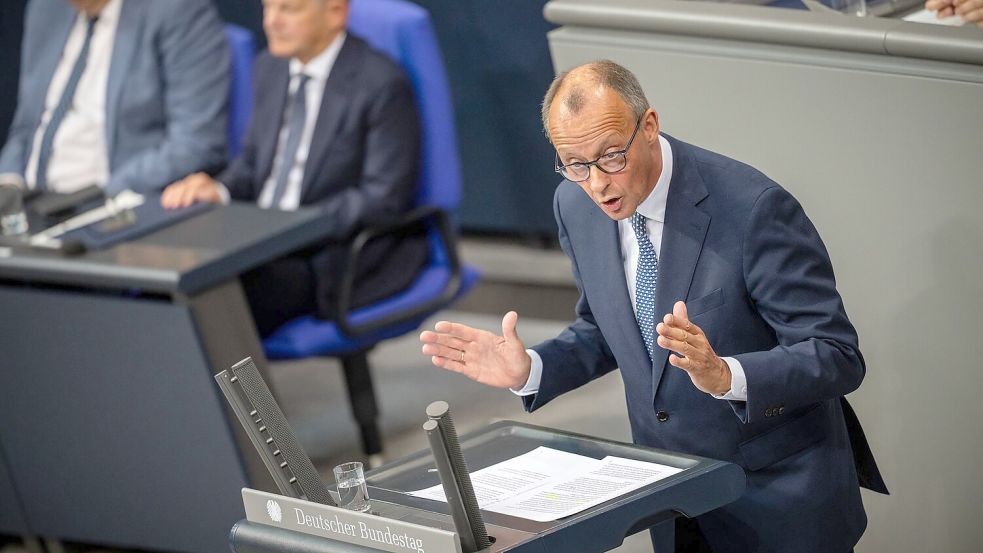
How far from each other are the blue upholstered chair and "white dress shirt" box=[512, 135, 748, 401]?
1.91m

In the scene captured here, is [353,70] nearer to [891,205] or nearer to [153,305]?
[153,305]

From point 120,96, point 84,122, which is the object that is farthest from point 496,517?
point 84,122

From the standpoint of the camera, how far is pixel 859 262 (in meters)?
2.55

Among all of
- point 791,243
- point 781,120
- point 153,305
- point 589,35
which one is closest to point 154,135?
point 153,305

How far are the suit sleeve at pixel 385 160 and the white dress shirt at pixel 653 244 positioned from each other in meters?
2.03

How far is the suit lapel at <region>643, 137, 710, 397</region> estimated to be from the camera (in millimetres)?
2219

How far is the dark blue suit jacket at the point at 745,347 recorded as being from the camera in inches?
83.8

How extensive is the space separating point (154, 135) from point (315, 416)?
1.12 m

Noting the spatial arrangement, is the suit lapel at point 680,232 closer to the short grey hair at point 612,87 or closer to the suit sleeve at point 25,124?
the short grey hair at point 612,87

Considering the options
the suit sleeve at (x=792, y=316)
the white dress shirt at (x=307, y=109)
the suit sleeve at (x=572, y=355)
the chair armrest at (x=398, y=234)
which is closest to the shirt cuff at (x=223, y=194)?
the white dress shirt at (x=307, y=109)

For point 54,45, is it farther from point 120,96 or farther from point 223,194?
point 223,194

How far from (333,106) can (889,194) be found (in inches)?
90.2

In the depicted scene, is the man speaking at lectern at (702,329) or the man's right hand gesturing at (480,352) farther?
the man's right hand gesturing at (480,352)

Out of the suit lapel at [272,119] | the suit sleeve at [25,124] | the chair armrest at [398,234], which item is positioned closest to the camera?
the chair armrest at [398,234]
